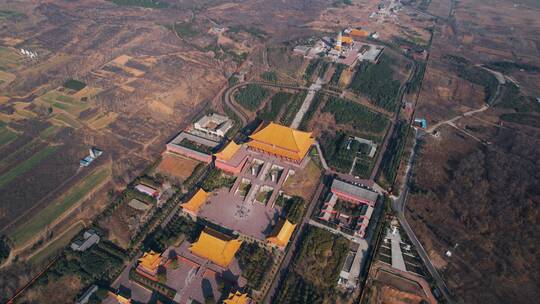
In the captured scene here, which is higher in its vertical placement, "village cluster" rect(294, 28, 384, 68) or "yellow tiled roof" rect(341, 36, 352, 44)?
"yellow tiled roof" rect(341, 36, 352, 44)

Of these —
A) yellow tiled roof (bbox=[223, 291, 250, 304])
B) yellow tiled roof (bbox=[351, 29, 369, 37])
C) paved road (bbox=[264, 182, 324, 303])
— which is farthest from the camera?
yellow tiled roof (bbox=[351, 29, 369, 37])

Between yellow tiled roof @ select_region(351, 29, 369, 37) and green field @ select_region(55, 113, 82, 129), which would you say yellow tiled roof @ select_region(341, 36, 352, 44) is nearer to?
yellow tiled roof @ select_region(351, 29, 369, 37)

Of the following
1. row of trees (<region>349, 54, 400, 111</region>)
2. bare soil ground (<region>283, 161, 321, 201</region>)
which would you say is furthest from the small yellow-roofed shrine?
row of trees (<region>349, 54, 400, 111</region>)

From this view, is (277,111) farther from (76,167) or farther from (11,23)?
(11,23)

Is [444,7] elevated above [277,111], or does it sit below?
above

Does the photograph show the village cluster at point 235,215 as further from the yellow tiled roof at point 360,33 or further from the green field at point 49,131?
the yellow tiled roof at point 360,33

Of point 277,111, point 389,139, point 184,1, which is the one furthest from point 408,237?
point 184,1

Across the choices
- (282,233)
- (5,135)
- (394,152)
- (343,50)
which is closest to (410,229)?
(394,152)
